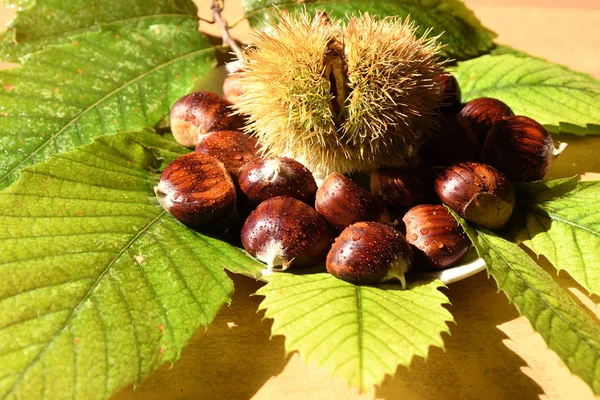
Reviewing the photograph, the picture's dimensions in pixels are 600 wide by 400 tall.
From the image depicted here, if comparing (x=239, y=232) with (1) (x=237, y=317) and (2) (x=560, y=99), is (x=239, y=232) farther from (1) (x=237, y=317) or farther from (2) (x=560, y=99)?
(2) (x=560, y=99)

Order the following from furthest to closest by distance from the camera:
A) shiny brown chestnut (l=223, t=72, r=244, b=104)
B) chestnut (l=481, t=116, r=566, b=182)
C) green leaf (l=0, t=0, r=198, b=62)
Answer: green leaf (l=0, t=0, r=198, b=62) < shiny brown chestnut (l=223, t=72, r=244, b=104) < chestnut (l=481, t=116, r=566, b=182)

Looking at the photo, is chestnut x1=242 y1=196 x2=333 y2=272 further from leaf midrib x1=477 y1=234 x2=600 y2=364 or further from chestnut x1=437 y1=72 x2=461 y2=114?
chestnut x1=437 y1=72 x2=461 y2=114

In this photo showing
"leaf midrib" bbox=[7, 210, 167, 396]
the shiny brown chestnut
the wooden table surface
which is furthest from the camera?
the shiny brown chestnut

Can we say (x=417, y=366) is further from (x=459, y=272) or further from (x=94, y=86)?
(x=94, y=86)

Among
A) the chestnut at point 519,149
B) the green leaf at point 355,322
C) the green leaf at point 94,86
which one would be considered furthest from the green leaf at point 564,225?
the green leaf at point 94,86

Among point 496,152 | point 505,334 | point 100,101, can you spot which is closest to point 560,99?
point 496,152

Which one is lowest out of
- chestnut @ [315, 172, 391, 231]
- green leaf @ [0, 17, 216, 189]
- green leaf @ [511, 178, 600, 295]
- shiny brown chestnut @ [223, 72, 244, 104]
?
green leaf @ [0, 17, 216, 189]

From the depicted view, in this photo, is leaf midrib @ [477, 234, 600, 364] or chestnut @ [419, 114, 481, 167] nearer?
leaf midrib @ [477, 234, 600, 364]

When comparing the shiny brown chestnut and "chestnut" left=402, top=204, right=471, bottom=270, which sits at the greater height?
"chestnut" left=402, top=204, right=471, bottom=270

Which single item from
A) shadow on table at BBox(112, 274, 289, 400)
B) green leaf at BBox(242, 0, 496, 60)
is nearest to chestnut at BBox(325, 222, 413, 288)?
shadow on table at BBox(112, 274, 289, 400)
